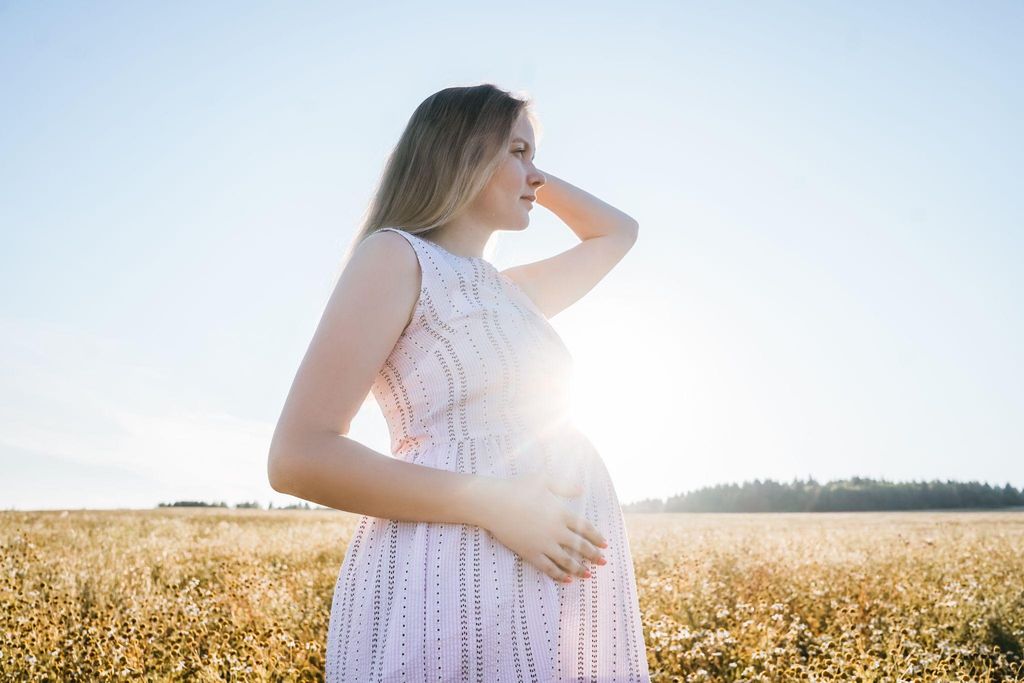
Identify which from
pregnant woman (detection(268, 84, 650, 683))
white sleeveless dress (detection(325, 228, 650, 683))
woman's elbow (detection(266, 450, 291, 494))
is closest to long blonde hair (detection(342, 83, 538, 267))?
pregnant woman (detection(268, 84, 650, 683))

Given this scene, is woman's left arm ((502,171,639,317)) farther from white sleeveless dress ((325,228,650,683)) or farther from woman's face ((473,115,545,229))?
white sleeveless dress ((325,228,650,683))

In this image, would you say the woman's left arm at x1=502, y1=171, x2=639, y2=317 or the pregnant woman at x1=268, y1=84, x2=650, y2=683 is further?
the woman's left arm at x1=502, y1=171, x2=639, y2=317

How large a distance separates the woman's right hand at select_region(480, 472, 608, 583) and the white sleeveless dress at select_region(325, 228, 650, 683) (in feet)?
0.14

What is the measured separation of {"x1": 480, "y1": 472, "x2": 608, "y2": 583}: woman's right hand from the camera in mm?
1572

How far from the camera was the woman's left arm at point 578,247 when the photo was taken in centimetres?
255

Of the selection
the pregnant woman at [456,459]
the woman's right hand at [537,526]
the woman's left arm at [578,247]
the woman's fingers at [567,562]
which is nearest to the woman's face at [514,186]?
the pregnant woman at [456,459]

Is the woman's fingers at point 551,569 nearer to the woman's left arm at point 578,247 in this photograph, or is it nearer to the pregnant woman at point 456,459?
the pregnant woman at point 456,459

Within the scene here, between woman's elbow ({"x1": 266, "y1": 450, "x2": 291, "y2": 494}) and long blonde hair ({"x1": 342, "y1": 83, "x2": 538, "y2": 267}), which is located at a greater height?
long blonde hair ({"x1": 342, "y1": 83, "x2": 538, "y2": 267})

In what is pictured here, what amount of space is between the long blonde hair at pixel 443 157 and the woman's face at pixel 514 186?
27mm

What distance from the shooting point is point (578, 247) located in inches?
107

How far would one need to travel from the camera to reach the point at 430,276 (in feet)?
5.78

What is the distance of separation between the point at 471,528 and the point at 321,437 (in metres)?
0.36

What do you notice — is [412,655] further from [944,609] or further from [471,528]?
[944,609]

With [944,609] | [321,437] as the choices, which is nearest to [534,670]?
[321,437]
